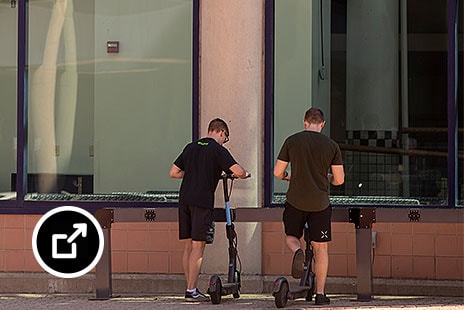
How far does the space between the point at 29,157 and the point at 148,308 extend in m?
2.81

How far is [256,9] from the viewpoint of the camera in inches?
440

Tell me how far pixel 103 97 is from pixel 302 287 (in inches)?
138

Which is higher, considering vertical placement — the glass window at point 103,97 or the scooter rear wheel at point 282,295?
the glass window at point 103,97

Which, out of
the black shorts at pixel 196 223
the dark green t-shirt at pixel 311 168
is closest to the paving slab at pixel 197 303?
the black shorts at pixel 196 223

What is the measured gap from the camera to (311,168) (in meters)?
9.68

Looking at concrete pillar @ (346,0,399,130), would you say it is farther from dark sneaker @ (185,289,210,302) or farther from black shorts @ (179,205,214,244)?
dark sneaker @ (185,289,210,302)

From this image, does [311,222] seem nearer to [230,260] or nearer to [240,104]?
[230,260]

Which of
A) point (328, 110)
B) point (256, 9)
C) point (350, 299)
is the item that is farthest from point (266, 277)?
point (256, 9)

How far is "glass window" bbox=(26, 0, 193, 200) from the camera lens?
11.7m

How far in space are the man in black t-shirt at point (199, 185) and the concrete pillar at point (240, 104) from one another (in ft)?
3.04

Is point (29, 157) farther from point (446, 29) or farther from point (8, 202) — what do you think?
point (446, 29)

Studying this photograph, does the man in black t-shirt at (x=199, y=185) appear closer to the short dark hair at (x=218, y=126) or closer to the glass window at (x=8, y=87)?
the short dark hair at (x=218, y=126)

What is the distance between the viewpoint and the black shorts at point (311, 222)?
9.69 m

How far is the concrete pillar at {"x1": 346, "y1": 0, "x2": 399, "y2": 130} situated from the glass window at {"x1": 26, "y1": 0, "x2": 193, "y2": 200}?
1.91 meters
